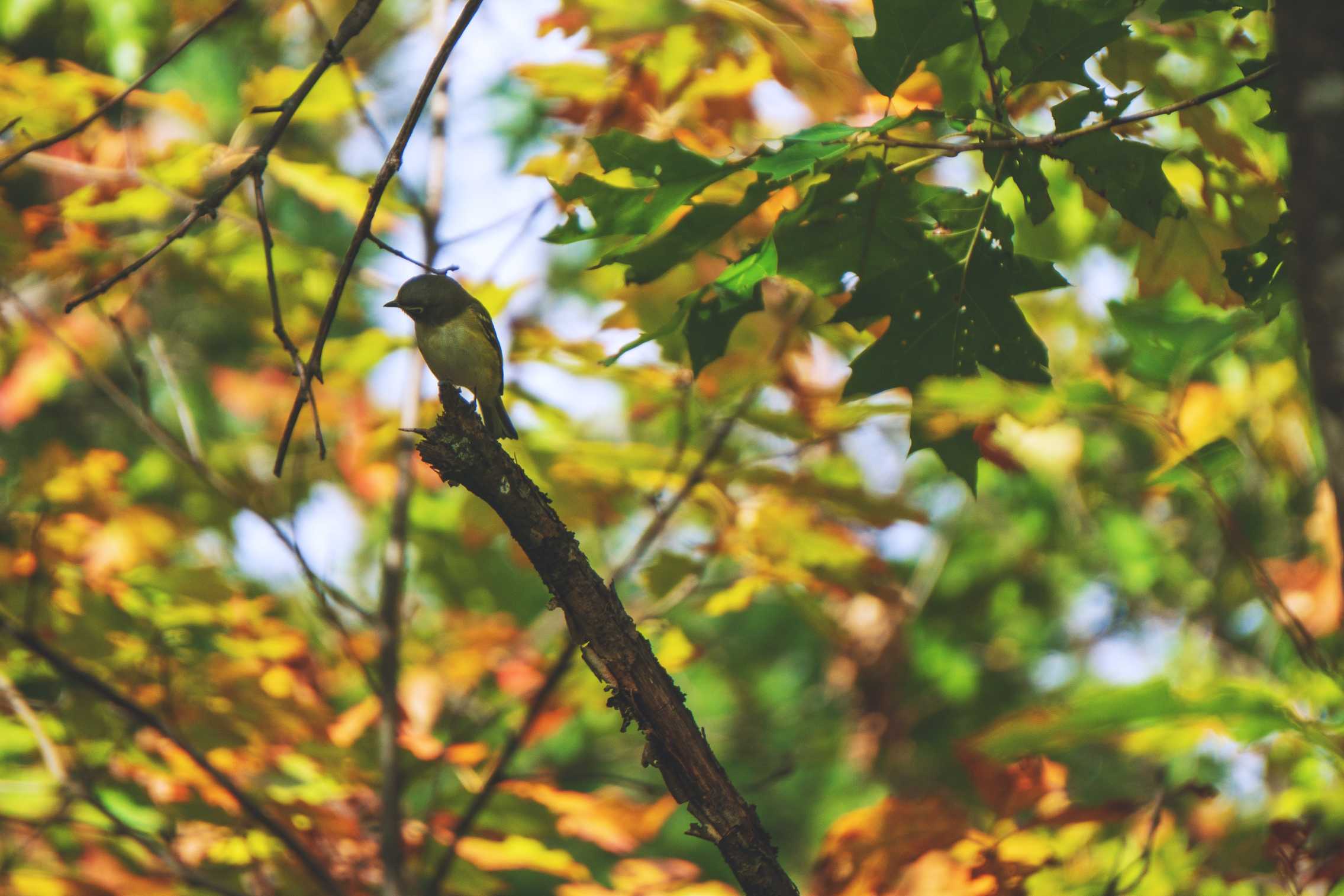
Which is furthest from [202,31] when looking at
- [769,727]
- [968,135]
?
[769,727]

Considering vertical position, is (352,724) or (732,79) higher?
(732,79)

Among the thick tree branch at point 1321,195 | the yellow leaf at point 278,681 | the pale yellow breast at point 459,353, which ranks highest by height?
the pale yellow breast at point 459,353

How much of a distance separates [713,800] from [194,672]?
1.94m

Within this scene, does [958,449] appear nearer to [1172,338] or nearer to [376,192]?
[1172,338]

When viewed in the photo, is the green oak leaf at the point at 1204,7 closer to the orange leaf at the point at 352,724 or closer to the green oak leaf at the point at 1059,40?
the green oak leaf at the point at 1059,40

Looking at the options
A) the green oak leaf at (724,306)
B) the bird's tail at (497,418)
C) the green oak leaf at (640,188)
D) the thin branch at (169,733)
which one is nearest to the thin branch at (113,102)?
the green oak leaf at (640,188)

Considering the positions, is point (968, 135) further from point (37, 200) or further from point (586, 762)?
point (37, 200)

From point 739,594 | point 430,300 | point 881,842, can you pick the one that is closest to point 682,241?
point 430,300

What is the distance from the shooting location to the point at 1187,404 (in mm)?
3908

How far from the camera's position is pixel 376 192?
1.48 metres

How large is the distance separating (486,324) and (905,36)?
154 cm

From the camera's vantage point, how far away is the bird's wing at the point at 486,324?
2797 millimetres

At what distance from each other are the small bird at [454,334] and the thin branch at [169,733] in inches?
40.2

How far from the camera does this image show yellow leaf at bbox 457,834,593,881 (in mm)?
2652
